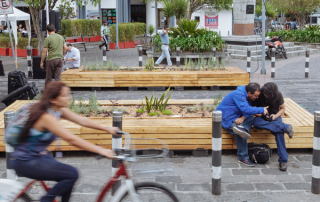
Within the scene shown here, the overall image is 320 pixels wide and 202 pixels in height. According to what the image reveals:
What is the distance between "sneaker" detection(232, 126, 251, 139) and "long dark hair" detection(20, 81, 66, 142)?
292cm

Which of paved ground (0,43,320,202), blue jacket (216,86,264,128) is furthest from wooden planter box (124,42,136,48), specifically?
blue jacket (216,86,264,128)

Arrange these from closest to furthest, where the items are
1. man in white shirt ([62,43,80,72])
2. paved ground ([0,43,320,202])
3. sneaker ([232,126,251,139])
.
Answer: paved ground ([0,43,320,202]) → sneaker ([232,126,251,139]) → man in white shirt ([62,43,80,72])

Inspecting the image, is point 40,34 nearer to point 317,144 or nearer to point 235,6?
point 235,6

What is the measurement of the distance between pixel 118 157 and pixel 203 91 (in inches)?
351

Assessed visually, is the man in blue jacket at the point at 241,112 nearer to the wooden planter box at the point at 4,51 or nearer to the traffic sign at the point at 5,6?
the traffic sign at the point at 5,6

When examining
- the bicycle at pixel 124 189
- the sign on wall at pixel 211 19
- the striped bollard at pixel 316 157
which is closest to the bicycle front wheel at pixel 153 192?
the bicycle at pixel 124 189

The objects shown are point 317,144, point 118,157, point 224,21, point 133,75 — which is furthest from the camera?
point 224,21

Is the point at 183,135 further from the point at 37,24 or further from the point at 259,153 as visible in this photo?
the point at 37,24

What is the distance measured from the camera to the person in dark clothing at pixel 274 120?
571cm

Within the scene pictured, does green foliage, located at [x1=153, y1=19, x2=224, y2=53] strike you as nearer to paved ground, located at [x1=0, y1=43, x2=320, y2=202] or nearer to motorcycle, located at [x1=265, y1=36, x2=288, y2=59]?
motorcycle, located at [x1=265, y1=36, x2=288, y2=59]

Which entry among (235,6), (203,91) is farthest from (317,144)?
(235,6)

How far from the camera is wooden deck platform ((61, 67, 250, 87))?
11.9 m

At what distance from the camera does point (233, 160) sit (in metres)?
6.15

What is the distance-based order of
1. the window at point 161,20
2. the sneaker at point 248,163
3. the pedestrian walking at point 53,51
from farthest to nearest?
the window at point 161,20 → the pedestrian walking at point 53,51 → the sneaker at point 248,163
